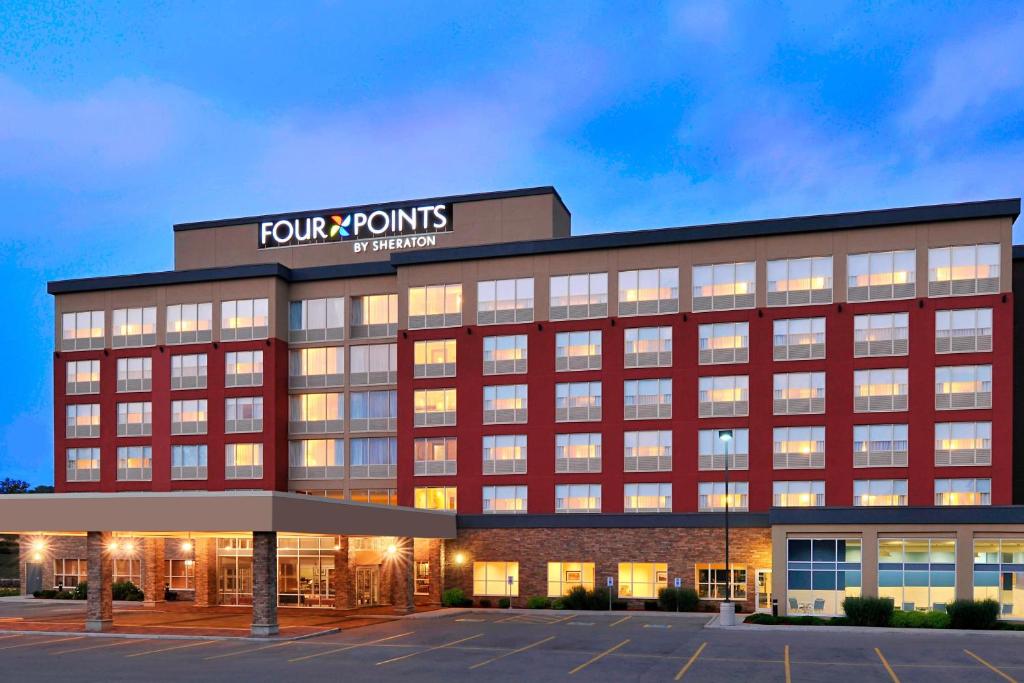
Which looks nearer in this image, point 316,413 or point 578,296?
point 578,296

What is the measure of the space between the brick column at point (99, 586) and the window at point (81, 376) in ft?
91.9

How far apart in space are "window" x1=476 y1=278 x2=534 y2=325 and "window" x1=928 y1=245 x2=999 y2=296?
2287 cm

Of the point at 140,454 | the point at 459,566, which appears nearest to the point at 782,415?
the point at 459,566

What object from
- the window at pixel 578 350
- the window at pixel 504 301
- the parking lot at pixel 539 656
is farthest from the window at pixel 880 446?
the window at pixel 504 301

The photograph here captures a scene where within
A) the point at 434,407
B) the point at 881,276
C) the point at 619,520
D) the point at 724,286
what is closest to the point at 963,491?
the point at 881,276

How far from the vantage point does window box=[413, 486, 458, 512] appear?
204ft

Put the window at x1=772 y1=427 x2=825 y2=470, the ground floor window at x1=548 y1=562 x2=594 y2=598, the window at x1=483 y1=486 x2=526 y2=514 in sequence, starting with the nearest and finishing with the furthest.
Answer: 1. the window at x1=772 y1=427 x2=825 y2=470
2. the ground floor window at x1=548 y1=562 x2=594 y2=598
3. the window at x1=483 y1=486 x2=526 y2=514

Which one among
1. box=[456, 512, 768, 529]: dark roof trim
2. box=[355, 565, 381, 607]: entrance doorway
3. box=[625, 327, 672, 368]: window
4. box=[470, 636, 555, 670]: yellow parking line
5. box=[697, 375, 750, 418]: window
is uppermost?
box=[625, 327, 672, 368]: window

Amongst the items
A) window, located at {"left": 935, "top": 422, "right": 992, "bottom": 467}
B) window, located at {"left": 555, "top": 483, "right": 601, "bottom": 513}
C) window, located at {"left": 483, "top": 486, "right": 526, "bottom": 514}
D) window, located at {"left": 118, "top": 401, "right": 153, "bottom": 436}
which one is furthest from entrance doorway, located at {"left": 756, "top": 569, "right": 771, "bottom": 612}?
window, located at {"left": 118, "top": 401, "right": 153, "bottom": 436}

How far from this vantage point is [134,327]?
2749 inches

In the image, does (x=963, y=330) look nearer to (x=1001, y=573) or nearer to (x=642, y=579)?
(x=1001, y=573)

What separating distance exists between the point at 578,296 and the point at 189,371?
2739 cm

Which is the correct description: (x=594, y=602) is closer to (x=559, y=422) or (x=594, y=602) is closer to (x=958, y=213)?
(x=559, y=422)

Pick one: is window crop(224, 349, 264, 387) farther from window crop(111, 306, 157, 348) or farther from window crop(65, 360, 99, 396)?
window crop(65, 360, 99, 396)
